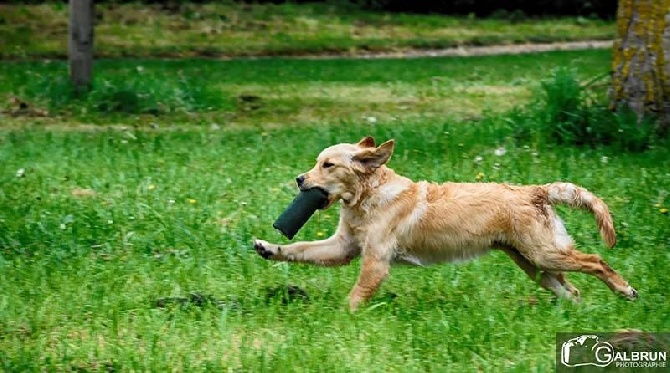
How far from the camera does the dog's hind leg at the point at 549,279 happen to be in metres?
6.77

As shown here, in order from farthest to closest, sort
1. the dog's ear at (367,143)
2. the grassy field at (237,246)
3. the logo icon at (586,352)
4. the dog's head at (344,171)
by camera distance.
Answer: the dog's ear at (367,143), the dog's head at (344,171), the grassy field at (237,246), the logo icon at (586,352)

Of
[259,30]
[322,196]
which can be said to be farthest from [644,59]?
[259,30]

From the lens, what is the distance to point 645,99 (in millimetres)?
11477

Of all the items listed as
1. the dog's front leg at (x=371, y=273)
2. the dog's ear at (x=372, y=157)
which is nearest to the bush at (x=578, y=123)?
the dog's ear at (x=372, y=157)

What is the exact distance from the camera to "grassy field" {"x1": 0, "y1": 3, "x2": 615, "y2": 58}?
23.3 meters

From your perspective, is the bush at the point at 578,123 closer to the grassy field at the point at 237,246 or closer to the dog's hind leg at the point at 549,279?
the grassy field at the point at 237,246

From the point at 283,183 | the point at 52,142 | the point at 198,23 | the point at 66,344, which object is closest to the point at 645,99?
the point at 283,183

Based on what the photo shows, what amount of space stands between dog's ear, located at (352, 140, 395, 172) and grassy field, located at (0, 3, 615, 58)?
15.8 metres

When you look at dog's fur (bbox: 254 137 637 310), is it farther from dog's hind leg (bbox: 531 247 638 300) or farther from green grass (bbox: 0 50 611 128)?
green grass (bbox: 0 50 611 128)

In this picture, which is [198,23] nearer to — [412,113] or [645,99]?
[412,113]

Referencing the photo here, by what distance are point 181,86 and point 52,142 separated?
11.0ft

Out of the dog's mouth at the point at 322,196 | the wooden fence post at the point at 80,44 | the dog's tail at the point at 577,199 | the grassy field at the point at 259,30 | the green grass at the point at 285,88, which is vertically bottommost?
the grassy field at the point at 259,30

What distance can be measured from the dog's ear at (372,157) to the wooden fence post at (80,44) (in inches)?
333

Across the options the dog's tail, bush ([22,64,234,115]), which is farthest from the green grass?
the dog's tail
